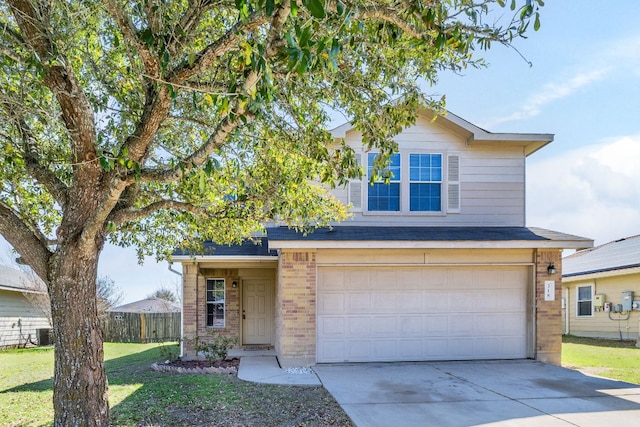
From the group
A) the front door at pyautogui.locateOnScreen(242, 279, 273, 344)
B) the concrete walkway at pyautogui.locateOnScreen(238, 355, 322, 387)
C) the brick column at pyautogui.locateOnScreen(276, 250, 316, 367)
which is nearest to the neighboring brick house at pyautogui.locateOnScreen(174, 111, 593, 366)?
the brick column at pyautogui.locateOnScreen(276, 250, 316, 367)

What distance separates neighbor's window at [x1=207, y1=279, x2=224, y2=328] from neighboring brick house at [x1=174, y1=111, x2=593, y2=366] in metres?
1.22

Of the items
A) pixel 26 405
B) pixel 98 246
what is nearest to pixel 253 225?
pixel 98 246

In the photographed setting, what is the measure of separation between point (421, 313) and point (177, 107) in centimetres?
672

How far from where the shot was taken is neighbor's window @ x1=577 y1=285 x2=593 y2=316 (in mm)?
19250

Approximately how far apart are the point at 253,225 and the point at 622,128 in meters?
9.46

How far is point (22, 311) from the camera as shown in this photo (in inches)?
790

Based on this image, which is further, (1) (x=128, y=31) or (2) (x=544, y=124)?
(2) (x=544, y=124)

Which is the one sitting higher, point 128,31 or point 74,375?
point 128,31

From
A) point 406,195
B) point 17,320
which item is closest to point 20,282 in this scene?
point 17,320

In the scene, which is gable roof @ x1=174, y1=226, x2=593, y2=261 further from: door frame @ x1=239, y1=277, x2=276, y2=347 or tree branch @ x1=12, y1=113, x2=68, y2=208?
tree branch @ x1=12, y1=113, x2=68, y2=208

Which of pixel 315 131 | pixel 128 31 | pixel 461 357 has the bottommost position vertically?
pixel 461 357

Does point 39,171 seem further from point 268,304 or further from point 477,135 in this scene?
point 477,135

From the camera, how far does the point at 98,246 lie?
5.51 metres

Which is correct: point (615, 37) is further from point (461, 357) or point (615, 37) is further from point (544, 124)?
point (461, 357)
